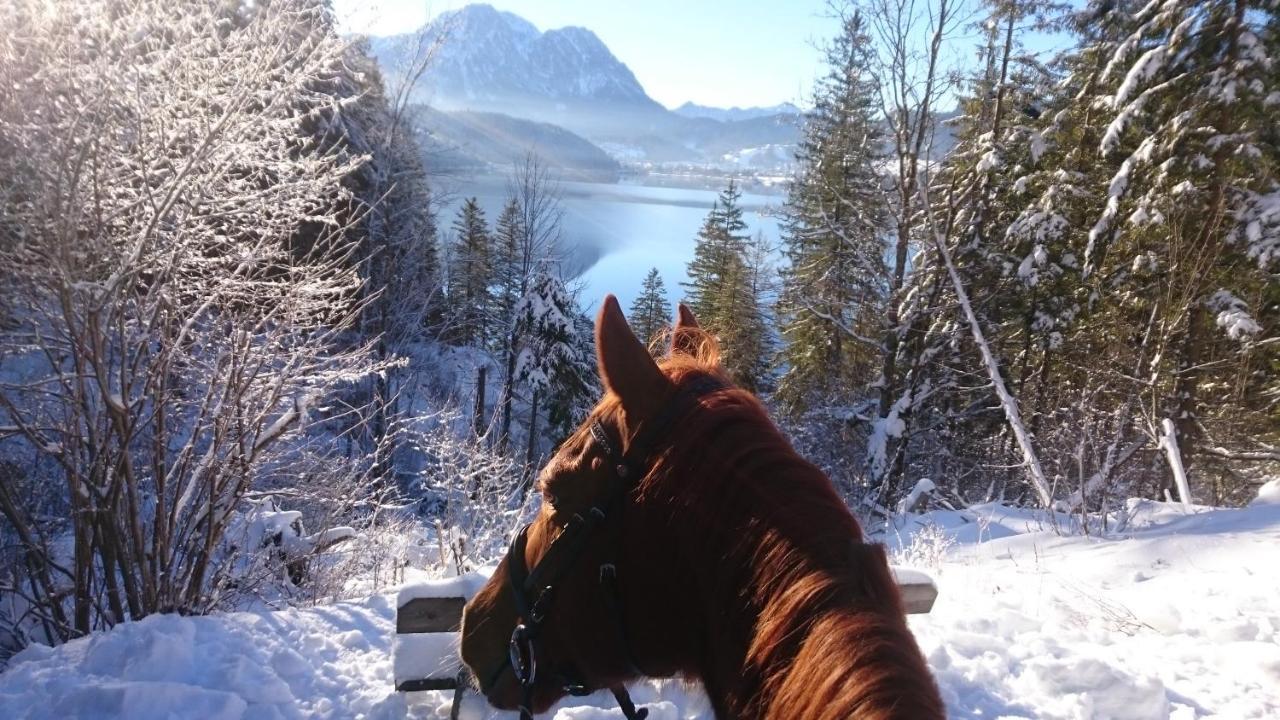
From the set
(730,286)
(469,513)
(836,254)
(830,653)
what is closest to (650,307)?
(730,286)

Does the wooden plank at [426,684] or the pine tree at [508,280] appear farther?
the pine tree at [508,280]

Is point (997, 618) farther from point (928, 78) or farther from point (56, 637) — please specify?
point (928, 78)

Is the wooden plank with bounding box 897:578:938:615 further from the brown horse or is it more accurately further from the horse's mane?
the horse's mane

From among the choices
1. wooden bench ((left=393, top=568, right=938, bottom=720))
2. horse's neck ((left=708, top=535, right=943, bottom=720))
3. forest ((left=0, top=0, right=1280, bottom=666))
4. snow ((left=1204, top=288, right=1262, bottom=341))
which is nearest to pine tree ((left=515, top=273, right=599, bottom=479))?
forest ((left=0, top=0, right=1280, bottom=666))

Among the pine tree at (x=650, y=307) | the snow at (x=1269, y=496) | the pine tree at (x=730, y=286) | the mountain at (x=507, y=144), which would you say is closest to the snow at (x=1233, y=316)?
the snow at (x=1269, y=496)

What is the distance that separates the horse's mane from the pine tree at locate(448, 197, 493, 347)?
25.0 m

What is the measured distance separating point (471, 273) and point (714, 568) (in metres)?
30.6

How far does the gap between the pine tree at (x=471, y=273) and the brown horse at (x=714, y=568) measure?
2481 centimetres

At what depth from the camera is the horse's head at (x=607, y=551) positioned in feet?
4.38

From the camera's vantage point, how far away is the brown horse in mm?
996

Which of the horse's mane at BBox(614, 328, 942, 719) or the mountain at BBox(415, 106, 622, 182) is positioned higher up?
the mountain at BBox(415, 106, 622, 182)

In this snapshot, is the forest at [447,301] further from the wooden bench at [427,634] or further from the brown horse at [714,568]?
the wooden bench at [427,634]

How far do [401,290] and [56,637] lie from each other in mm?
13680

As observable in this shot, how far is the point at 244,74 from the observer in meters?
4.62
